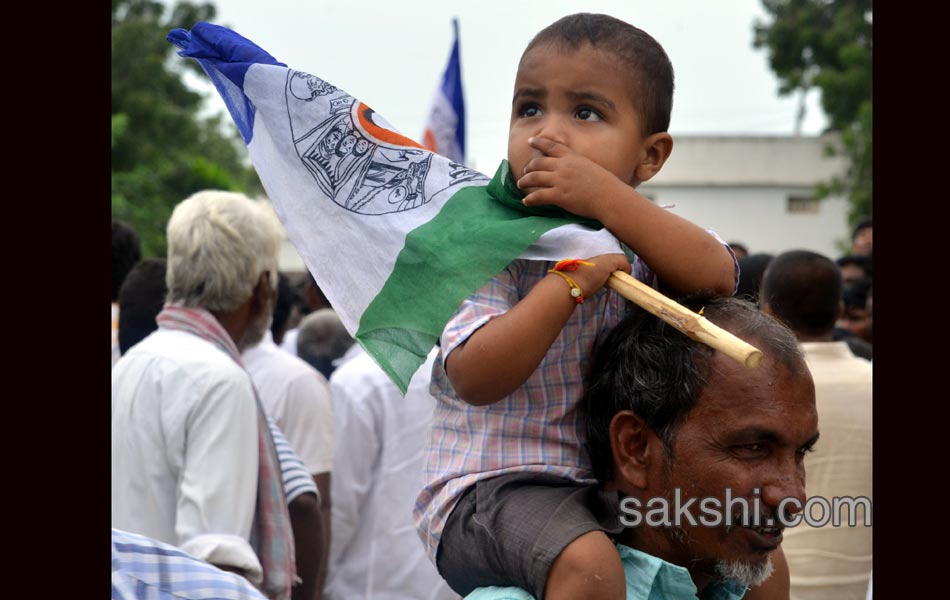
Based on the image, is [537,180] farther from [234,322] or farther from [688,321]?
[234,322]

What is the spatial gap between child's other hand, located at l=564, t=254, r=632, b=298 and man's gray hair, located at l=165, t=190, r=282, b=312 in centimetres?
253

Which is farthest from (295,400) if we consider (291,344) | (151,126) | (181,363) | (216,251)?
(151,126)

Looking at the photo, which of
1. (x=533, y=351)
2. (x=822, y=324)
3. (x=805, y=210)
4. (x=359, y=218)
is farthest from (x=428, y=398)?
(x=805, y=210)

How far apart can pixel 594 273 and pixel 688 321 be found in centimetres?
21

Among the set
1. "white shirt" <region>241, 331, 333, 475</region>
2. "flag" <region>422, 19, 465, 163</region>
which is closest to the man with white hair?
"white shirt" <region>241, 331, 333, 475</region>

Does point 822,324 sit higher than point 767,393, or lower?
lower

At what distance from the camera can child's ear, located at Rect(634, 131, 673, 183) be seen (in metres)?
2.46

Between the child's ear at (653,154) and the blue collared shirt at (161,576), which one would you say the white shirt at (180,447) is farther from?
the child's ear at (653,154)

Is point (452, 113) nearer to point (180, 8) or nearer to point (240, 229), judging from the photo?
point (240, 229)

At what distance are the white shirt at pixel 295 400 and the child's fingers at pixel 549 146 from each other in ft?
10.6

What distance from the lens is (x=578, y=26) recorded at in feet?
7.81

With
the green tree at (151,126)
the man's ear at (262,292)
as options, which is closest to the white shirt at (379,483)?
the man's ear at (262,292)

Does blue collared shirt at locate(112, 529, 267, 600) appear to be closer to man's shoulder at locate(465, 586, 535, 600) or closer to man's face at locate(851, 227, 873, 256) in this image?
man's shoulder at locate(465, 586, 535, 600)

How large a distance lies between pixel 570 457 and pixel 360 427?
2.83 meters
